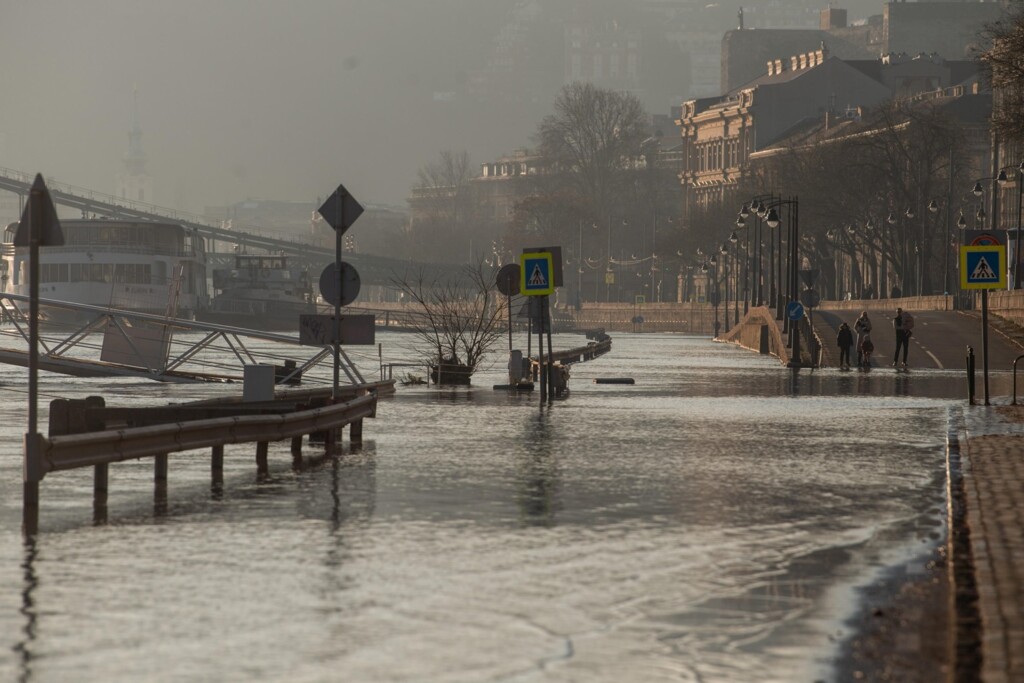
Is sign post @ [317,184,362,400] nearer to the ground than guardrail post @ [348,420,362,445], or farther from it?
farther from it

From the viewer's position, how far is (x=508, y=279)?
1619 inches

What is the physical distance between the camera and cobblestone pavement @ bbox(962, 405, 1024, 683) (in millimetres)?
8992

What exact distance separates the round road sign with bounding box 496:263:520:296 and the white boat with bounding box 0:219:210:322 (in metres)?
80.9

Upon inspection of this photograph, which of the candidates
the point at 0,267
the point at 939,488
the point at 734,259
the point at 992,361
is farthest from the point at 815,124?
the point at 939,488

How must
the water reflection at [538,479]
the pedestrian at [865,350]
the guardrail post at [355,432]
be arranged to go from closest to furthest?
the water reflection at [538,479], the guardrail post at [355,432], the pedestrian at [865,350]

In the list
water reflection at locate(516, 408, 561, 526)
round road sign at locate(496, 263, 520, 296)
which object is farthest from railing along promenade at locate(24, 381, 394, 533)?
round road sign at locate(496, 263, 520, 296)

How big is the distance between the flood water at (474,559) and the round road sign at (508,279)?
50.9ft

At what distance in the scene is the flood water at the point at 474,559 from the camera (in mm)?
9156

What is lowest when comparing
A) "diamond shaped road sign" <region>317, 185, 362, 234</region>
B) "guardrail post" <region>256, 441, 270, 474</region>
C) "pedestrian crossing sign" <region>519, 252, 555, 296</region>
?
"guardrail post" <region>256, 441, 270, 474</region>

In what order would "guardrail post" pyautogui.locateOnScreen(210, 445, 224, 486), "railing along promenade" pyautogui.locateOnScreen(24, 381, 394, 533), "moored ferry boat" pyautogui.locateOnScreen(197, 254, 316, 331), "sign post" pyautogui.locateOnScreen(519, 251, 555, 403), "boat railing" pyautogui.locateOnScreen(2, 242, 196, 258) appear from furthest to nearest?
"moored ferry boat" pyautogui.locateOnScreen(197, 254, 316, 331), "boat railing" pyautogui.locateOnScreen(2, 242, 196, 258), "sign post" pyautogui.locateOnScreen(519, 251, 555, 403), "guardrail post" pyautogui.locateOnScreen(210, 445, 224, 486), "railing along promenade" pyautogui.locateOnScreen(24, 381, 394, 533)

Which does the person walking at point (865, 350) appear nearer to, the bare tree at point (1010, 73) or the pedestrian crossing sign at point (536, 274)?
the bare tree at point (1010, 73)

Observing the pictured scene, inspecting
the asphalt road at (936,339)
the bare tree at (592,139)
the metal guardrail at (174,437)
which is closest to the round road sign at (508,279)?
the asphalt road at (936,339)

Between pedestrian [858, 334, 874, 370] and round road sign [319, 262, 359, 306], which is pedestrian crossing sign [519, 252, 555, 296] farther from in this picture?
pedestrian [858, 334, 874, 370]

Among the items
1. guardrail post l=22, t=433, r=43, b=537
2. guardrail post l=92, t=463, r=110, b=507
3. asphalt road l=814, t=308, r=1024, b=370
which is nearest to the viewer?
guardrail post l=22, t=433, r=43, b=537
